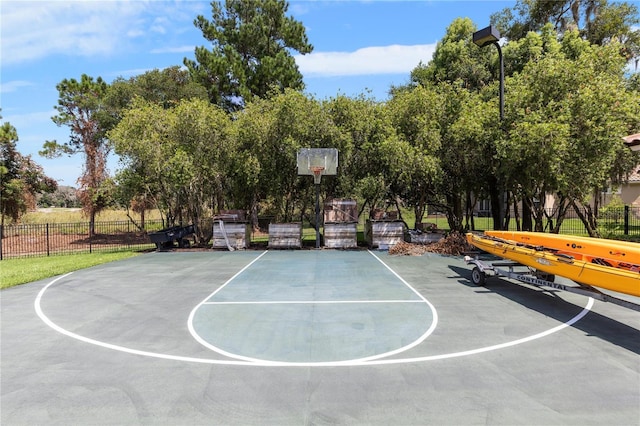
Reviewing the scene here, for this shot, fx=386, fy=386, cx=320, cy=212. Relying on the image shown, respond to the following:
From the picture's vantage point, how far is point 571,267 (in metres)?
6.56

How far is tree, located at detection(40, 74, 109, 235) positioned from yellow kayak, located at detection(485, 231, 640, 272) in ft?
82.8

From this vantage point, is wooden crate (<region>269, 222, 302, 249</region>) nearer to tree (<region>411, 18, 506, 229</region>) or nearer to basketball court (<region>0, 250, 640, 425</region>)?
tree (<region>411, 18, 506, 229</region>)

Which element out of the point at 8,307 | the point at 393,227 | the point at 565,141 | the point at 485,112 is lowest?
the point at 8,307

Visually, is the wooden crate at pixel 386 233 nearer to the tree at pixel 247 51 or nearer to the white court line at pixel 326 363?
the white court line at pixel 326 363

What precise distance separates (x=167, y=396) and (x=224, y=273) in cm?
758

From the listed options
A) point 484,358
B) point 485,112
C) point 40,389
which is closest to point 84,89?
point 485,112

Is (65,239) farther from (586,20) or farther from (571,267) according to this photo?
(586,20)

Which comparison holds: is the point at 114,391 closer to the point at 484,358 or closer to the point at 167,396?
the point at 167,396

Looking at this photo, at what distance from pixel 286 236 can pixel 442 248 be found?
6970 mm

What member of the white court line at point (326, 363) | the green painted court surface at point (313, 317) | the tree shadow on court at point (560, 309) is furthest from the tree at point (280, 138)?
the white court line at point (326, 363)

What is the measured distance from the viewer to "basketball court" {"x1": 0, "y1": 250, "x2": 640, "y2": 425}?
379 cm

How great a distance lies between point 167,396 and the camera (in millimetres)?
4090

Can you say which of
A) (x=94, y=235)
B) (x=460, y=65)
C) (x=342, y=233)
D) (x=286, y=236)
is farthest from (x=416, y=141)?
(x=94, y=235)

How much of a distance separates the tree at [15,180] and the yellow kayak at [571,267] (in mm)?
29412
